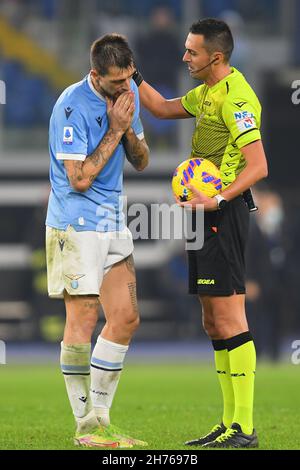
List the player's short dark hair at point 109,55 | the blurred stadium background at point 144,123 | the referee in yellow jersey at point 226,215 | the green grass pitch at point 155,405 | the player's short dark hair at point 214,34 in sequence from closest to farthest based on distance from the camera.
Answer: the player's short dark hair at point 109,55, the referee in yellow jersey at point 226,215, the player's short dark hair at point 214,34, the green grass pitch at point 155,405, the blurred stadium background at point 144,123

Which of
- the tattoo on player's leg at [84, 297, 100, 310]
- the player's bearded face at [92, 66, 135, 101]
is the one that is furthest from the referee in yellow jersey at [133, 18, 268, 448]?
the tattoo on player's leg at [84, 297, 100, 310]

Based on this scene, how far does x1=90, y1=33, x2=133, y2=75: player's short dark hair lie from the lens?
8.08 m

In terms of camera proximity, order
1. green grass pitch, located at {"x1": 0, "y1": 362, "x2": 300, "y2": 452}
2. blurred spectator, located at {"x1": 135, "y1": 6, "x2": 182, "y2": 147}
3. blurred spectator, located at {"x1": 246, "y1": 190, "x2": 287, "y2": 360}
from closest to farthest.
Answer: green grass pitch, located at {"x1": 0, "y1": 362, "x2": 300, "y2": 452} < blurred spectator, located at {"x1": 246, "y1": 190, "x2": 287, "y2": 360} < blurred spectator, located at {"x1": 135, "y1": 6, "x2": 182, "y2": 147}

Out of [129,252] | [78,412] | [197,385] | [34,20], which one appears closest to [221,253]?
[129,252]

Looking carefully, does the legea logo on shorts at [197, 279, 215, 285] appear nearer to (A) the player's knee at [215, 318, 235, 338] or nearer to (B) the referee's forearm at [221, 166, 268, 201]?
(A) the player's knee at [215, 318, 235, 338]

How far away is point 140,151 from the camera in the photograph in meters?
8.38

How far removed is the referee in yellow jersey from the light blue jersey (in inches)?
20.3

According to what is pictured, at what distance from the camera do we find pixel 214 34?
335 inches

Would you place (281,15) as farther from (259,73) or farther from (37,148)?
(37,148)

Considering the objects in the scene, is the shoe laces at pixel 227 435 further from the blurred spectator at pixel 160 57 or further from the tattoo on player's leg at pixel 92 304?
the blurred spectator at pixel 160 57

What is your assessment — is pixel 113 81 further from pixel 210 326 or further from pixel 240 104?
pixel 210 326

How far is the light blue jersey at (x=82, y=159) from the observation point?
8109mm

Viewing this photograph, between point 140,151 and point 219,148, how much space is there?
0.52 m

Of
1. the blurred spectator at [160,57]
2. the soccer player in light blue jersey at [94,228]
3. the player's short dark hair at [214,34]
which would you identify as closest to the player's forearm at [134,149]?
Answer: the soccer player in light blue jersey at [94,228]
